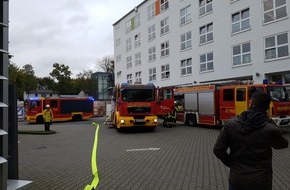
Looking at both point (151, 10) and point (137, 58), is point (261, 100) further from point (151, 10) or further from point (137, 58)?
point (137, 58)

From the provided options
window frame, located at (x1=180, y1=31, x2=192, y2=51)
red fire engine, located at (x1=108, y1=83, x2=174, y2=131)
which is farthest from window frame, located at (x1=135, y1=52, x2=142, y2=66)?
red fire engine, located at (x1=108, y1=83, x2=174, y2=131)

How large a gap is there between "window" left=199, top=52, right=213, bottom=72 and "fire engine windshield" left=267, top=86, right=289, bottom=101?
12221mm

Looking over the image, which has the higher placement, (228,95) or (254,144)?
(228,95)

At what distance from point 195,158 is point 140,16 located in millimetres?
36028

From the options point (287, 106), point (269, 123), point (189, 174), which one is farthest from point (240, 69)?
point (269, 123)

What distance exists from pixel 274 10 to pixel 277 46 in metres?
2.69

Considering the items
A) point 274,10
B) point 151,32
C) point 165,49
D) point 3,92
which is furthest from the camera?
point 151,32

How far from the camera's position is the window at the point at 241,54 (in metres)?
25.9

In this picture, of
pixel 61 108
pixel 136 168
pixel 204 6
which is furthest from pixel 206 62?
pixel 136 168

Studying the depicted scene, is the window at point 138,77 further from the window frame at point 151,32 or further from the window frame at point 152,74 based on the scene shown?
the window frame at point 151,32

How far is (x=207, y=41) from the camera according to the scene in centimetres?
3030

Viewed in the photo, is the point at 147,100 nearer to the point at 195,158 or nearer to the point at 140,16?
the point at 195,158

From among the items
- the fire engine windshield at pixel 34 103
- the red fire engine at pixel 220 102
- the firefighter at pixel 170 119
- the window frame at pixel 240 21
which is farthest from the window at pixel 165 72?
the fire engine windshield at pixel 34 103

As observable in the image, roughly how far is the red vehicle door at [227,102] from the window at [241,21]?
29.8ft
